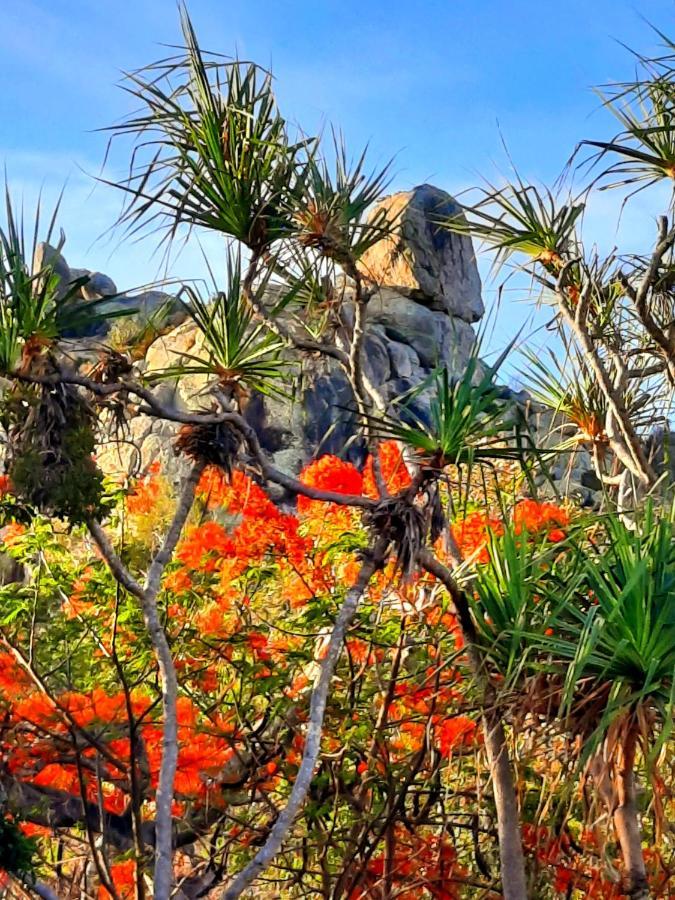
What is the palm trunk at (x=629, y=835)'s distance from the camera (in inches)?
158

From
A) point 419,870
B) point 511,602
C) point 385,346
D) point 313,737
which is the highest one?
point 385,346

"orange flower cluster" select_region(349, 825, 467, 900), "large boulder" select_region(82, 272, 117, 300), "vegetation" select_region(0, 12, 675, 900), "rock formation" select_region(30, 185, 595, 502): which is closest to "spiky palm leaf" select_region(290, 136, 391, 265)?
"vegetation" select_region(0, 12, 675, 900)

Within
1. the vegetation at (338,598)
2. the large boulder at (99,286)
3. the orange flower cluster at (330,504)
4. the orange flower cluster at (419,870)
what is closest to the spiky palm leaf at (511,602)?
the vegetation at (338,598)

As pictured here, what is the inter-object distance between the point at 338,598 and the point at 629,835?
2.34m

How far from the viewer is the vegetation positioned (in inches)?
159

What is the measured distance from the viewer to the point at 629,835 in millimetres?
4168

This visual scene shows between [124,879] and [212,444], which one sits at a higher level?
[212,444]

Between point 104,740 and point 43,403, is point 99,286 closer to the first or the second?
point 104,740

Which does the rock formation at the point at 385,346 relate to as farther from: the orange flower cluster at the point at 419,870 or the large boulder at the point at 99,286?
the orange flower cluster at the point at 419,870

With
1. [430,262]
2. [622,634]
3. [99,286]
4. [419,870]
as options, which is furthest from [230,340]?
[99,286]

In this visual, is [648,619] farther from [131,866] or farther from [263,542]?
[131,866]

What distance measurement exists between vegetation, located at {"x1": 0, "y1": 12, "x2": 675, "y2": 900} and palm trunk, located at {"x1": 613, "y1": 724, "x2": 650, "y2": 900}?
0.01m

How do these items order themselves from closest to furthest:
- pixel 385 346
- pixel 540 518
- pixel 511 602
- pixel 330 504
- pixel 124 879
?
pixel 511 602 < pixel 540 518 < pixel 124 879 < pixel 330 504 < pixel 385 346

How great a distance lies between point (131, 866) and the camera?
6.76 m
